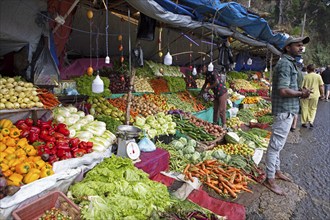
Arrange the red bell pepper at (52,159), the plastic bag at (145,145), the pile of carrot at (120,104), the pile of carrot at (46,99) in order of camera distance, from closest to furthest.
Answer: the red bell pepper at (52,159) → the pile of carrot at (46,99) → the plastic bag at (145,145) → the pile of carrot at (120,104)

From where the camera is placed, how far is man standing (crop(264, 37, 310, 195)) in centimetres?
355

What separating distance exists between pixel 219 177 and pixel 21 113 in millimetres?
3262

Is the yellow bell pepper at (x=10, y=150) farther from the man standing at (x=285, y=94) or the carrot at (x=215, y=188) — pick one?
the man standing at (x=285, y=94)

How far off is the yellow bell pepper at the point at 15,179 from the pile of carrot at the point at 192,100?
5748mm

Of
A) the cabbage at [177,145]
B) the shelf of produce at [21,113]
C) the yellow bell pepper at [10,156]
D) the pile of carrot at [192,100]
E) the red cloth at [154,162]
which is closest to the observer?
the yellow bell pepper at [10,156]

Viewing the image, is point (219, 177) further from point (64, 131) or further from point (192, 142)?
point (64, 131)

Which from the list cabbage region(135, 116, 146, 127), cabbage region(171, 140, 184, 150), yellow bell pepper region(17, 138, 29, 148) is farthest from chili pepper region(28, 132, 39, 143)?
cabbage region(171, 140, 184, 150)

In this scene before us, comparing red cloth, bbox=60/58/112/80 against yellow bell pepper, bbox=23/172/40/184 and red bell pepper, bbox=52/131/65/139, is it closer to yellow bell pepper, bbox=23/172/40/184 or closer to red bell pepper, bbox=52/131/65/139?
red bell pepper, bbox=52/131/65/139

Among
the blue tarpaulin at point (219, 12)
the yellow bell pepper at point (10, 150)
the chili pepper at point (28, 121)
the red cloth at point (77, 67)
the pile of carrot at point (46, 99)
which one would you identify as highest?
the blue tarpaulin at point (219, 12)

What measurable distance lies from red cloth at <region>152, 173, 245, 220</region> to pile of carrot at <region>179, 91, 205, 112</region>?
441 centimetres

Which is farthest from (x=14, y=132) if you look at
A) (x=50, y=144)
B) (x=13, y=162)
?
(x=13, y=162)

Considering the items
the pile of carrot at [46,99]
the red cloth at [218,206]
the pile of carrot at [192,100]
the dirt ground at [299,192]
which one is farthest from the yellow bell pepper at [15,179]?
the pile of carrot at [192,100]

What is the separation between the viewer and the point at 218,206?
132 inches

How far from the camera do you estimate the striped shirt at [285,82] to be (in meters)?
3.56
